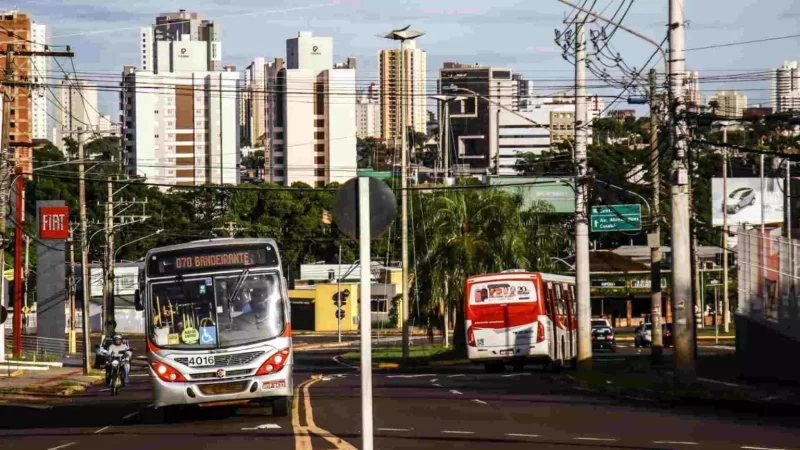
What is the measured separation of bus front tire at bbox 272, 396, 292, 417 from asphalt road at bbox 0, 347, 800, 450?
25cm

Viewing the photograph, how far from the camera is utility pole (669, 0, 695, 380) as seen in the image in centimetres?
2664

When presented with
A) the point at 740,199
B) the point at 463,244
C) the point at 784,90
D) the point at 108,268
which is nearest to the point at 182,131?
the point at 740,199

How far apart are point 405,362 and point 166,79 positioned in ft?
340

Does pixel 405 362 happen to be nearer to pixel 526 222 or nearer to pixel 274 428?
pixel 526 222

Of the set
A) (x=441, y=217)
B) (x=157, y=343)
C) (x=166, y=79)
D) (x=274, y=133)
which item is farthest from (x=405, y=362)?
(x=166, y=79)

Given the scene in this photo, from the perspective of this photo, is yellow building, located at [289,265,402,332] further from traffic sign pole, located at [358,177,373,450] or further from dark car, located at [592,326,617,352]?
traffic sign pole, located at [358,177,373,450]

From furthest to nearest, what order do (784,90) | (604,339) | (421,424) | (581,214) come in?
→ (604,339) < (784,90) < (581,214) < (421,424)

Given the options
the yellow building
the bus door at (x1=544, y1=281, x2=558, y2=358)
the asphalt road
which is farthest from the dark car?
the yellow building

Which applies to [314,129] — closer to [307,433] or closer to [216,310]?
[216,310]

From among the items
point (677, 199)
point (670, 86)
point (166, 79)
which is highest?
point (166, 79)

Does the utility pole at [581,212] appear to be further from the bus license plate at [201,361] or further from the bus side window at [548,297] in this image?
the bus license plate at [201,361]

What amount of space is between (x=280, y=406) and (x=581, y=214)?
1547 centimetres

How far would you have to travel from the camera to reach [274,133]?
139m

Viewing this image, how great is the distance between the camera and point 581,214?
3562cm
